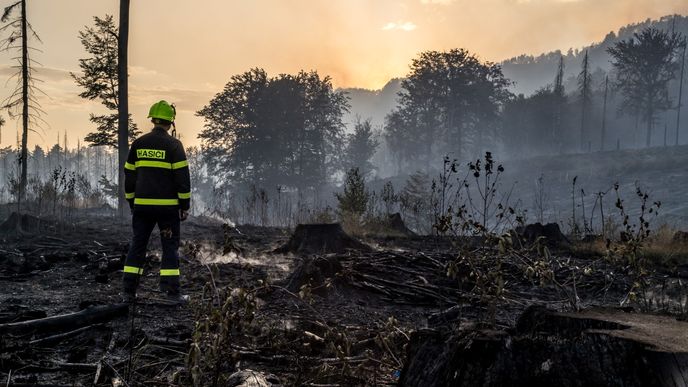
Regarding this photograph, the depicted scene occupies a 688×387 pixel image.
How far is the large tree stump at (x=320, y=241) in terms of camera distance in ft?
31.4

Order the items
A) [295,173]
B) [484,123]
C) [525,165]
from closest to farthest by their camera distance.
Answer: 1. [295,173]
2. [525,165]
3. [484,123]

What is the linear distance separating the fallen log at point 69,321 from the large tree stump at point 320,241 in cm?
500

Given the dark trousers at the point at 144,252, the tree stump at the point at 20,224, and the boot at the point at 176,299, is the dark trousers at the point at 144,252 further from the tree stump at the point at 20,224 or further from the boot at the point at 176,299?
the tree stump at the point at 20,224

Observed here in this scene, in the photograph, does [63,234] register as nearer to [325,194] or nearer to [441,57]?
[325,194]

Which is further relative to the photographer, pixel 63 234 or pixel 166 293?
pixel 63 234

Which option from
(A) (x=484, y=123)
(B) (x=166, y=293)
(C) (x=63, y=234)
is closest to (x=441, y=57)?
(A) (x=484, y=123)

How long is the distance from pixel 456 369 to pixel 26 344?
136 inches

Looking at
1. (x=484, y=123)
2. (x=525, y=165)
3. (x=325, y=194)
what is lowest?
(x=325, y=194)

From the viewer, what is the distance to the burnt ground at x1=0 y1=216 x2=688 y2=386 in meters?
3.12

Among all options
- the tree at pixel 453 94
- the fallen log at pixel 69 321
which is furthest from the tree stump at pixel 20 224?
the tree at pixel 453 94

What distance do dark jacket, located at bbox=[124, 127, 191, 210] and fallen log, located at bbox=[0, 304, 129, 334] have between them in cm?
140

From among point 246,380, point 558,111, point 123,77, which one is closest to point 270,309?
point 246,380

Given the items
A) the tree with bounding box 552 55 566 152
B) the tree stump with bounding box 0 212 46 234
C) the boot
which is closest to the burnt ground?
the boot

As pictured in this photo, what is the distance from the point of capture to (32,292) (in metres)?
6.22
